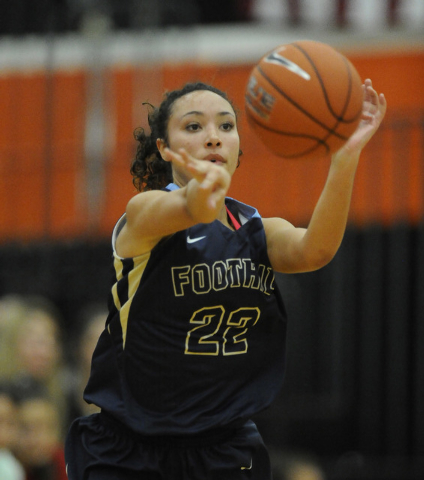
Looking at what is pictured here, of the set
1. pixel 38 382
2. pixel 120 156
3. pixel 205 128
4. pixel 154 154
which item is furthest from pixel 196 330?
pixel 120 156

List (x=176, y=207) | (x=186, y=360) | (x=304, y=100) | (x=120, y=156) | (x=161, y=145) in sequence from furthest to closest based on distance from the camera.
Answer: (x=120, y=156) → (x=161, y=145) → (x=186, y=360) → (x=304, y=100) → (x=176, y=207)

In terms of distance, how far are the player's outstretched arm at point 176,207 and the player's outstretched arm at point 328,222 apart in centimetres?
50

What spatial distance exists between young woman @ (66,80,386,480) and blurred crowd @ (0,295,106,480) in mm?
2638

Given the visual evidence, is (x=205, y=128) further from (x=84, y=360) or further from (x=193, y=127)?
(x=84, y=360)

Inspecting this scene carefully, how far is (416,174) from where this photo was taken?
383 inches

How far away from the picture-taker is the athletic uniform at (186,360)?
324 centimetres

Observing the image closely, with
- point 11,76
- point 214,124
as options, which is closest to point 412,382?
point 214,124

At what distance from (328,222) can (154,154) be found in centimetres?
96

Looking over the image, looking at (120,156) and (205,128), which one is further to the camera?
(120,156)

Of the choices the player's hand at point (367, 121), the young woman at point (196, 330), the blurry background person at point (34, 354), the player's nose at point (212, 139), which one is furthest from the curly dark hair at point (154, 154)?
the blurry background person at point (34, 354)

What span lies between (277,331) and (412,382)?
4494mm

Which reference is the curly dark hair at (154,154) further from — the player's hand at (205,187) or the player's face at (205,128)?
the player's hand at (205,187)

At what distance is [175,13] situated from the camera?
1059cm

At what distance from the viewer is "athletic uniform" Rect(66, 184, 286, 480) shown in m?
3.24
